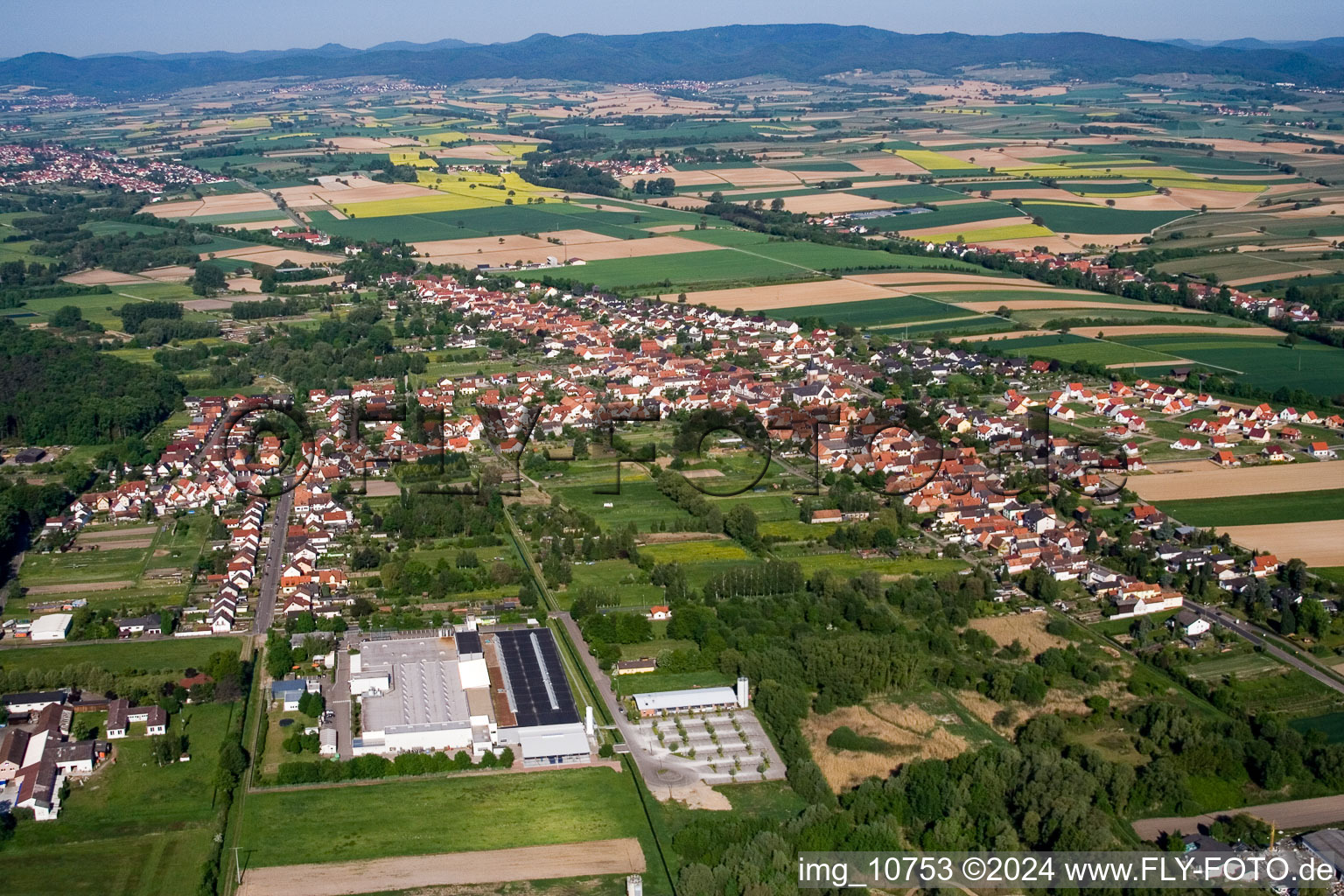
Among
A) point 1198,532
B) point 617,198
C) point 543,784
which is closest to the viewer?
point 543,784

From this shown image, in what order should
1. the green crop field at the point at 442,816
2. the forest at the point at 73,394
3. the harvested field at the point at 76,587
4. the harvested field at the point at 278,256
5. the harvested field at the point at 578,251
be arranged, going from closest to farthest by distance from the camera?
the green crop field at the point at 442,816
the harvested field at the point at 76,587
the forest at the point at 73,394
the harvested field at the point at 578,251
the harvested field at the point at 278,256

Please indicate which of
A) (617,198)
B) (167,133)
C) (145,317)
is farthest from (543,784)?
(167,133)

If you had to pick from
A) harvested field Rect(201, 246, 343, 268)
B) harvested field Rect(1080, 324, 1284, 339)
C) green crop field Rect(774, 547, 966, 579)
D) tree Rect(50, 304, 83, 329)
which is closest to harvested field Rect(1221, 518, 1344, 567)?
green crop field Rect(774, 547, 966, 579)

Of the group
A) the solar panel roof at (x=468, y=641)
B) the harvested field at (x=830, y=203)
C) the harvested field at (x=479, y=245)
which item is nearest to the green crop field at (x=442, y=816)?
the solar panel roof at (x=468, y=641)

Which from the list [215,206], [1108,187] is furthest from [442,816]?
[1108,187]

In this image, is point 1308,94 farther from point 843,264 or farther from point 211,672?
point 211,672

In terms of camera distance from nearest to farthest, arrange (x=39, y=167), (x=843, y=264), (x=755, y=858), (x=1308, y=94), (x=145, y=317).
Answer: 1. (x=755, y=858)
2. (x=145, y=317)
3. (x=843, y=264)
4. (x=39, y=167)
5. (x=1308, y=94)

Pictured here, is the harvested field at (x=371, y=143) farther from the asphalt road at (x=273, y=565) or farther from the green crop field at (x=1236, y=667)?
the green crop field at (x=1236, y=667)

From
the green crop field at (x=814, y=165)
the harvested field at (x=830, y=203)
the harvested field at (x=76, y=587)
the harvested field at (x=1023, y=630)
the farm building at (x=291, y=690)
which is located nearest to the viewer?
the farm building at (x=291, y=690)
